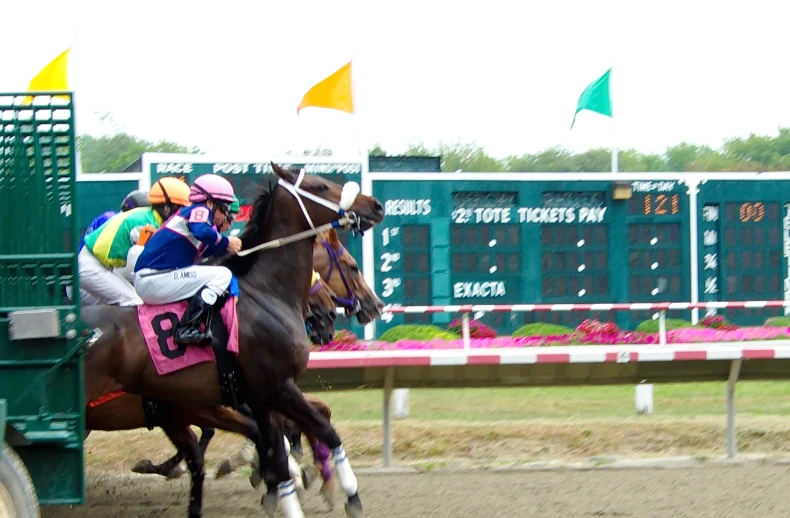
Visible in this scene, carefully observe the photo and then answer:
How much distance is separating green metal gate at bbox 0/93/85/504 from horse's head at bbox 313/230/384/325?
2865mm

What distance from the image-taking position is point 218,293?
226 inches

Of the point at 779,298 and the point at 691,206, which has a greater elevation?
the point at 691,206

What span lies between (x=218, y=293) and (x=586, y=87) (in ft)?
46.2

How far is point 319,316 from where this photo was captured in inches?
296

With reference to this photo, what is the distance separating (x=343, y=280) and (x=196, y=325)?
225 centimetres

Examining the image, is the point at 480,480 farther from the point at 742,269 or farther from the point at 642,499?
the point at 742,269

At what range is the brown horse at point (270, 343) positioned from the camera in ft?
18.5

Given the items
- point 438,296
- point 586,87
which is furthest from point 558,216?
point 586,87

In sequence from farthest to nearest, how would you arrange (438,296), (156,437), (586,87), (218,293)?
(586,87), (438,296), (156,437), (218,293)

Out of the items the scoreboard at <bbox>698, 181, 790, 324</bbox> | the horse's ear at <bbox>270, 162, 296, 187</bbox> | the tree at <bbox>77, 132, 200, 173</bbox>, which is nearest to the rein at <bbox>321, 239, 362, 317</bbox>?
the horse's ear at <bbox>270, 162, 296, 187</bbox>

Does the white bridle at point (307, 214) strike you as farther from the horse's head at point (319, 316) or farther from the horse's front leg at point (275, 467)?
the horse's head at point (319, 316)

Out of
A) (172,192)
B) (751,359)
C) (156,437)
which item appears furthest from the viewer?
(156,437)

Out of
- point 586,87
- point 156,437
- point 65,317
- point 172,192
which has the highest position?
point 586,87

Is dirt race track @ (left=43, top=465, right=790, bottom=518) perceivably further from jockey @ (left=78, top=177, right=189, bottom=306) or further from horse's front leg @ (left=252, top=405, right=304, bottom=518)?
jockey @ (left=78, top=177, right=189, bottom=306)
